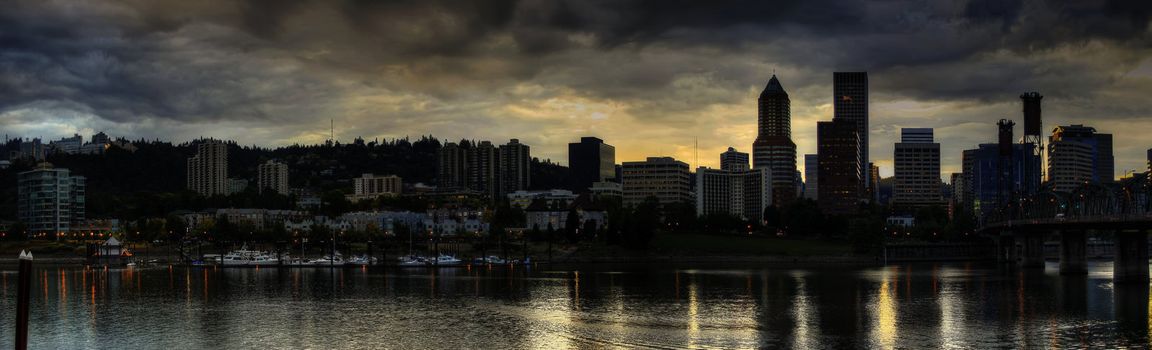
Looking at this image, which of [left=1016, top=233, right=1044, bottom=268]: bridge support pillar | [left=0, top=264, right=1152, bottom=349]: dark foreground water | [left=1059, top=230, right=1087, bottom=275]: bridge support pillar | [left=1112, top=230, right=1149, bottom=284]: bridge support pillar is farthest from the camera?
[left=1016, top=233, right=1044, bottom=268]: bridge support pillar

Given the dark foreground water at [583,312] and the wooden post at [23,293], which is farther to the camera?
the dark foreground water at [583,312]

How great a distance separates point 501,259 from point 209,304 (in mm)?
100091

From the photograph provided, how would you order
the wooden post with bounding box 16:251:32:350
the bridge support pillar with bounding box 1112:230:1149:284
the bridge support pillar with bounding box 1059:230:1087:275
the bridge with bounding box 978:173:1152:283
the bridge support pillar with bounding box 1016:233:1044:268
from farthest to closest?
the bridge support pillar with bounding box 1016:233:1044:268
the bridge support pillar with bounding box 1059:230:1087:275
the bridge support pillar with bounding box 1112:230:1149:284
the bridge with bounding box 978:173:1152:283
the wooden post with bounding box 16:251:32:350

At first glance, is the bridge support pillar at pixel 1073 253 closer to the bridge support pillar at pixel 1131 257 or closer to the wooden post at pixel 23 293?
the bridge support pillar at pixel 1131 257

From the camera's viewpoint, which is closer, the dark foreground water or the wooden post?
the wooden post

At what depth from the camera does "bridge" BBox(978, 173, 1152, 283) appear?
382 feet

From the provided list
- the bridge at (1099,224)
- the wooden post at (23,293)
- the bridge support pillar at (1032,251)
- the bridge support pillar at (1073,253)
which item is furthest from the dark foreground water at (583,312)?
the bridge support pillar at (1032,251)

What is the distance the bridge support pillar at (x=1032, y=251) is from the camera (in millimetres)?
172538

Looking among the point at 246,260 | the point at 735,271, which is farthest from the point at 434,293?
the point at 246,260

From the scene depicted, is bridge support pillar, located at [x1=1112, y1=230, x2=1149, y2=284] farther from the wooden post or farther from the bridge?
the wooden post

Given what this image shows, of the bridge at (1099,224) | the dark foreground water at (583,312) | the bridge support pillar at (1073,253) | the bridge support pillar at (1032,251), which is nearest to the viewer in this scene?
the dark foreground water at (583,312)

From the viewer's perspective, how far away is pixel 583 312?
86.4 m

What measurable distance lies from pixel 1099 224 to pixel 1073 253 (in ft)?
103

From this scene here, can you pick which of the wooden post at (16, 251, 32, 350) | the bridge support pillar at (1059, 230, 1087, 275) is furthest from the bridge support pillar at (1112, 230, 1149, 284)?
the wooden post at (16, 251, 32, 350)
